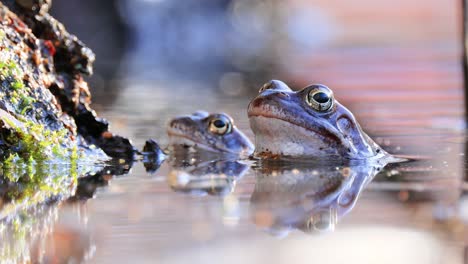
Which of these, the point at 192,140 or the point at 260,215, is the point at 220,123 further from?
the point at 260,215

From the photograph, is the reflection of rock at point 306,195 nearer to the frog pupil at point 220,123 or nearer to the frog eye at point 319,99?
the frog eye at point 319,99

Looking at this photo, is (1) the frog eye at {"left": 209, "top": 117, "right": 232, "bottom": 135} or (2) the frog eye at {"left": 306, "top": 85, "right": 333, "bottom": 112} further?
(1) the frog eye at {"left": 209, "top": 117, "right": 232, "bottom": 135}

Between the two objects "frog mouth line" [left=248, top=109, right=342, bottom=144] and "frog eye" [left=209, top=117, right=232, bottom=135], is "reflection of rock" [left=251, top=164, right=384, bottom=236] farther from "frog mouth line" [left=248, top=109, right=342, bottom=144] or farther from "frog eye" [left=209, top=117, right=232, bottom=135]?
"frog eye" [left=209, top=117, right=232, bottom=135]

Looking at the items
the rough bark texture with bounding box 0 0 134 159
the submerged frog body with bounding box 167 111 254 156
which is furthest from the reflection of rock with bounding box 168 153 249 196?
the submerged frog body with bounding box 167 111 254 156

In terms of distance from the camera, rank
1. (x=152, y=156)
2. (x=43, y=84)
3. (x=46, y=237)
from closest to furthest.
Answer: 1. (x=46, y=237)
2. (x=43, y=84)
3. (x=152, y=156)

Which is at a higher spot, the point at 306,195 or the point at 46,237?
the point at 306,195

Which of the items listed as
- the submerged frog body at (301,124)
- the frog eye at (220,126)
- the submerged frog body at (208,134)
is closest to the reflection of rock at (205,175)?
the submerged frog body at (301,124)

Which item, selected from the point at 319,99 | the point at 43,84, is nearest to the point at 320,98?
the point at 319,99
